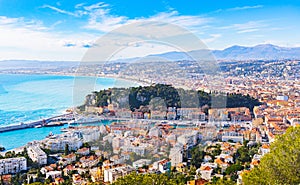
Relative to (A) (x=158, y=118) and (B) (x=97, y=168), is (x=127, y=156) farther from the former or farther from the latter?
(A) (x=158, y=118)

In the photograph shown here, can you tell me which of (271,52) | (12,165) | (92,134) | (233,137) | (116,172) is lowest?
(12,165)

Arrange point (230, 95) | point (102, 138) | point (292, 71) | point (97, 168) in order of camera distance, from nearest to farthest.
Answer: point (102, 138), point (97, 168), point (230, 95), point (292, 71)

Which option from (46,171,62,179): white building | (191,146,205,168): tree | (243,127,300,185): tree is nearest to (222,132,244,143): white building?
(191,146,205,168): tree

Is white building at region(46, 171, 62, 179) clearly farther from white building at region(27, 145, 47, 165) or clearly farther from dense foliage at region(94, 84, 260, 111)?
dense foliage at region(94, 84, 260, 111)

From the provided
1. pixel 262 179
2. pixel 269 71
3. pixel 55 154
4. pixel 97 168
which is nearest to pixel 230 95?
pixel 55 154

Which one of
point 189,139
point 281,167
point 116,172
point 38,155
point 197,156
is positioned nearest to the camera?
point 281,167

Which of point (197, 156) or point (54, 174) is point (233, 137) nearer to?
point (197, 156)

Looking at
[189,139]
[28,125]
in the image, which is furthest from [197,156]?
[28,125]

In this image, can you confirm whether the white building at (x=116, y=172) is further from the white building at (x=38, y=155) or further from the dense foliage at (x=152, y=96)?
the white building at (x=38, y=155)
